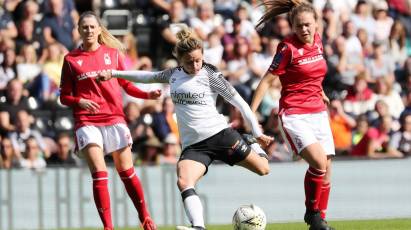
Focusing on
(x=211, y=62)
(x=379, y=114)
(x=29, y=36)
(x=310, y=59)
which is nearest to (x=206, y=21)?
(x=211, y=62)

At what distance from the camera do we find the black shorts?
1100cm

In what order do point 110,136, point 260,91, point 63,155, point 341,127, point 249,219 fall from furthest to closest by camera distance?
point 341,127, point 63,155, point 110,136, point 260,91, point 249,219

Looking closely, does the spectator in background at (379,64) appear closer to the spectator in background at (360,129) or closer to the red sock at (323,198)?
the spectator in background at (360,129)

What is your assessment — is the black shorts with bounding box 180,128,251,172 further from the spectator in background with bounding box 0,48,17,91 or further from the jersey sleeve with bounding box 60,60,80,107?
the spectator in background with bounding box 0,48,17,91

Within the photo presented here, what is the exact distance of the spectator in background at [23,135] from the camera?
17.1m

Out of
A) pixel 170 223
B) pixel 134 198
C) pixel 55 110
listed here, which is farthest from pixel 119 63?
pixel 55 110

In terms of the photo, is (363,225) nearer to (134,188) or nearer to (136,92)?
(134,188)

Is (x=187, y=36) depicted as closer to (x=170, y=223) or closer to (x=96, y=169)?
(x=96, y=169)

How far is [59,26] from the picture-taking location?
19.5 m

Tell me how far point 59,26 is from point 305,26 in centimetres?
857

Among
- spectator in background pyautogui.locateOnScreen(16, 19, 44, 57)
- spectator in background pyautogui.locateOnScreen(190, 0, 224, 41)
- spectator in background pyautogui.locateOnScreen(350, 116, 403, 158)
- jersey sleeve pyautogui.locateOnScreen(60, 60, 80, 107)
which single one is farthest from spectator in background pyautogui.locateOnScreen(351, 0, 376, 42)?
jersey sleeve pyautogui.locateOnScreen(60, 60, 80, 107)

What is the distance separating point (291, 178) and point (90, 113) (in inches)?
188

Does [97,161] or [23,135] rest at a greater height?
[97,161]

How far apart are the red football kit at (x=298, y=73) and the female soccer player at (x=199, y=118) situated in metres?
0.88
